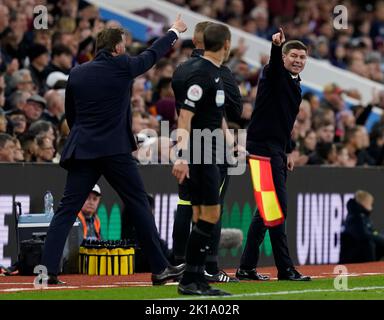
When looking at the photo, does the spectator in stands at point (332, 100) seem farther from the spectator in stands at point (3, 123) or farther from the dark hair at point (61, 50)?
the spectator in stands at point (3, 123)

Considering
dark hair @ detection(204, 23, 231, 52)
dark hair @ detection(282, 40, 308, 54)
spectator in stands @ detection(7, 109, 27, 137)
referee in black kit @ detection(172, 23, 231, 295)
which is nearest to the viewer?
referee in black kit @ detection(172, 23, 231, 295)

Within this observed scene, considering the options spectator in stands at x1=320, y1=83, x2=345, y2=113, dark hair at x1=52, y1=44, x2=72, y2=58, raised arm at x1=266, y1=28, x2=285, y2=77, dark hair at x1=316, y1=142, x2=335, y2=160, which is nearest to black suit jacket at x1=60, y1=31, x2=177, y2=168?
raised arm at x1=266, y1=28, x2=285, y2=77

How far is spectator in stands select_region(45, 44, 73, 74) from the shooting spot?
52.5ft

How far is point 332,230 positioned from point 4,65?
457 centimetres

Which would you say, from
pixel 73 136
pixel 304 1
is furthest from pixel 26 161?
pixel 304 1

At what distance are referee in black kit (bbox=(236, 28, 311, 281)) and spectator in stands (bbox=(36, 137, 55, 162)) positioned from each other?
2.69 meters

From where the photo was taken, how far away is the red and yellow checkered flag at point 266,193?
452 inches

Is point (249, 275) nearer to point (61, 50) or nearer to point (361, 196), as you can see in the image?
point (361, 196)

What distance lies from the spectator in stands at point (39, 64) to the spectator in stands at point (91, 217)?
3.10 metres

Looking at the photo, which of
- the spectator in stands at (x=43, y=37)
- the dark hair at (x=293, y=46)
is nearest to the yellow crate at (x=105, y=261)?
the dark hair at (x=293, y=46)

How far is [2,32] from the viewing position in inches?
647

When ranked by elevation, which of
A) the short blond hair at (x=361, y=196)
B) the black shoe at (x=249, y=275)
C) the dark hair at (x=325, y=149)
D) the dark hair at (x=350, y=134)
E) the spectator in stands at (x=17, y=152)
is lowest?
the black shoe at (x=249, y=275)

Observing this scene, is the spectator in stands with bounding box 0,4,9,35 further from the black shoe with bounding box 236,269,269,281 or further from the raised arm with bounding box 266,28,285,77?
the black shoe with bounding box 236,269,269,281

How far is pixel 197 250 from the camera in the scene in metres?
9.57
